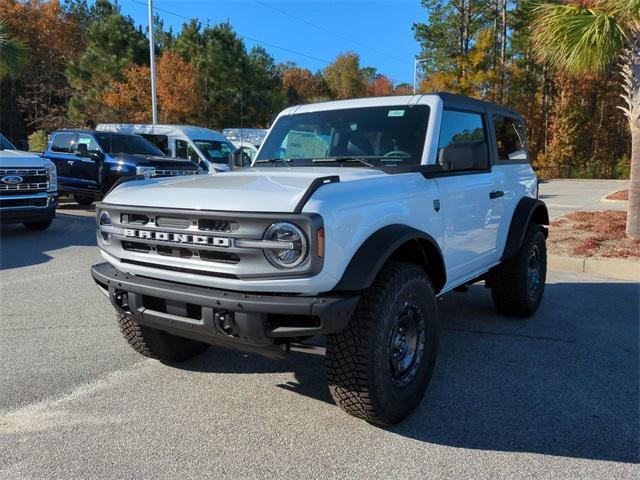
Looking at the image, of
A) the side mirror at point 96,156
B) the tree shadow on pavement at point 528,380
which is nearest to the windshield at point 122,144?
the side mirror at point 96,156

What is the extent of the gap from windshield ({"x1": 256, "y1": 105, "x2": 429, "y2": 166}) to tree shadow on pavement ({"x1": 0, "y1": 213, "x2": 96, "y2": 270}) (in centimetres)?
481

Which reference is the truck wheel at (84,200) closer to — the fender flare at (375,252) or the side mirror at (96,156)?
the side mirror at (96,156)

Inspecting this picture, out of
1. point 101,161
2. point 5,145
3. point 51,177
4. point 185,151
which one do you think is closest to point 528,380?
point 51,177

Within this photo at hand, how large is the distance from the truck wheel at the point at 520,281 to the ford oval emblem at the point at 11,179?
26.3 ft

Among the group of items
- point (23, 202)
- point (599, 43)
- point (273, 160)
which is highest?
point (599, 43)

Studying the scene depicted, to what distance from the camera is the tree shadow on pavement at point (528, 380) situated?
3.06 metres

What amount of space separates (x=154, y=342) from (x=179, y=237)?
1.22 metres

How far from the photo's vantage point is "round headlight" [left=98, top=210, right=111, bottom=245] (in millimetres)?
3422

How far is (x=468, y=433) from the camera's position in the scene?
3092 millimetres

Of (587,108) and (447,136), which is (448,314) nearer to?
(447,136)

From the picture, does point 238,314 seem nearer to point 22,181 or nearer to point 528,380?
point 528,380

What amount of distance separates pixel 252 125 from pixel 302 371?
102 ft

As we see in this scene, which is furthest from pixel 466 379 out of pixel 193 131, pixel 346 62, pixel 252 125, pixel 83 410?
pixel 346 62

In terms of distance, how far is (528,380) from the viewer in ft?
12.5
